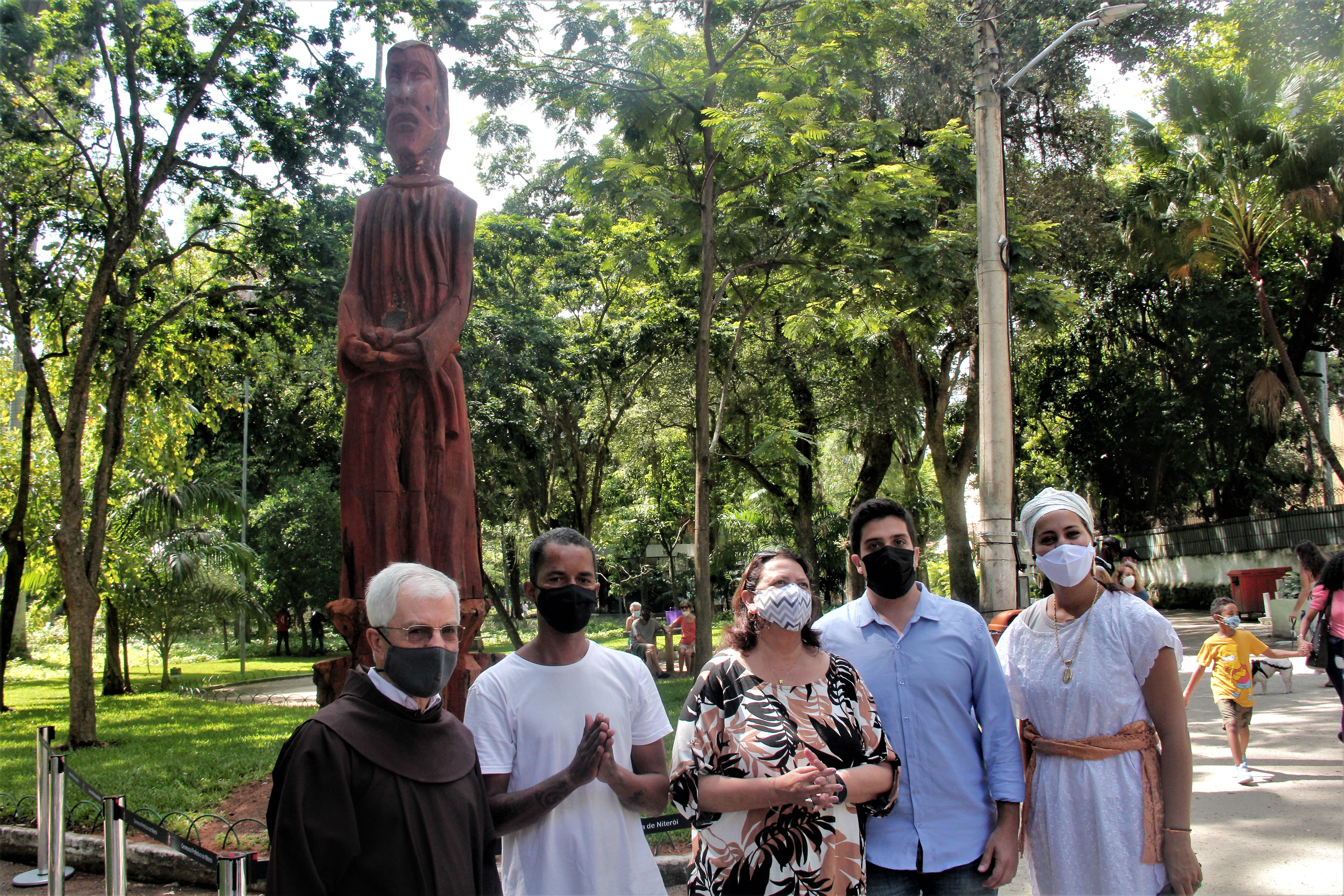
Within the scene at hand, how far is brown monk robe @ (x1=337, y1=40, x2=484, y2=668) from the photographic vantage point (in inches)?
202

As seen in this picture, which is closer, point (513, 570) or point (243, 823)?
point (243, 823)

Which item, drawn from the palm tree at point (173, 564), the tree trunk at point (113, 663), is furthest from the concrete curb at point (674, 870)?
the tree trunk at point (113, 663)

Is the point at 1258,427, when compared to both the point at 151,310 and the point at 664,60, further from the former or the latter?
the point at 151,310

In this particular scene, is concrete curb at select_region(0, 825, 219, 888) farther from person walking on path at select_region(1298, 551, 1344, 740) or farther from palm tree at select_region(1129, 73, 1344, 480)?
palm tree at select_region(1129, 73, 1344, 480)

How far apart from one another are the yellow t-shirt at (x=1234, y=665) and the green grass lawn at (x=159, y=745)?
4.59 metres

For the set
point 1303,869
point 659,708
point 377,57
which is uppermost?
point 377,57

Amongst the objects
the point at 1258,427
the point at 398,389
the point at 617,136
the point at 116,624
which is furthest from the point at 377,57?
the point at 1258,427

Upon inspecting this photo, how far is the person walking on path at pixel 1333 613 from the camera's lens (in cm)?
687

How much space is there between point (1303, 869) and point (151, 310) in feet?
47.0

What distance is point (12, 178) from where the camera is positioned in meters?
11.9

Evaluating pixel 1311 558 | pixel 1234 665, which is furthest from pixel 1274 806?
pixel 1311 558

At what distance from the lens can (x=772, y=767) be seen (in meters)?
2.86

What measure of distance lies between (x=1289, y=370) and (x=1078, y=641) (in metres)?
21.5

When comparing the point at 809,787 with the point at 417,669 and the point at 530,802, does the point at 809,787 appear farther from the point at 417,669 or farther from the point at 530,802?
the point at 417,669
